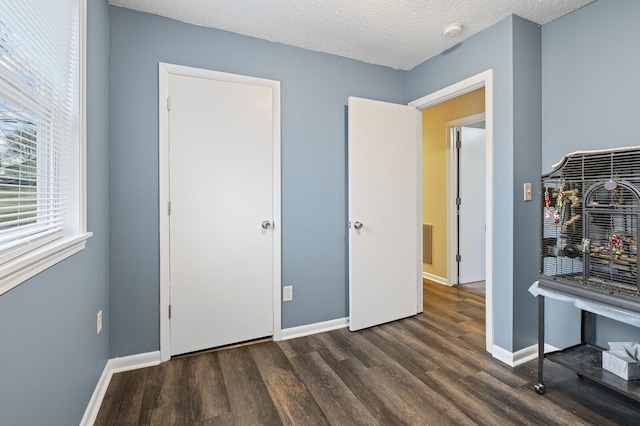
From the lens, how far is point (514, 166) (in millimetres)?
2162

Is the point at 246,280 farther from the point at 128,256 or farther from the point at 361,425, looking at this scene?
the point at 361,425

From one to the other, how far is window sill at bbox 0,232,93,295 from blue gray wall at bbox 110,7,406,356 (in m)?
0.75

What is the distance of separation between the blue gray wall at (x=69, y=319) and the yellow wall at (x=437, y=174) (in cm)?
356

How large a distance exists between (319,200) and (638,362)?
217 cm

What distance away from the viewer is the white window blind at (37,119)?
98 centimetres

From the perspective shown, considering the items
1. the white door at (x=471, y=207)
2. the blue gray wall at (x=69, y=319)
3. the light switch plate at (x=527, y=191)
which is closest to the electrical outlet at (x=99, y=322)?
the blue gray wall at (x=69, y=319)

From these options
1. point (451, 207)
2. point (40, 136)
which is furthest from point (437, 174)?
point (40, 136)

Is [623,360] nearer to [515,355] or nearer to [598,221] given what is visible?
[515,355]

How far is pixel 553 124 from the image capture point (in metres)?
2.24

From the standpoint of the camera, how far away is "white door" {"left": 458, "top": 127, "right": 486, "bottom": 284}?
405cm

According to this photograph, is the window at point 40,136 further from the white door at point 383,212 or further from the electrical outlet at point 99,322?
the white door at point 383,212

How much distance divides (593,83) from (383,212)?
65.1 inches

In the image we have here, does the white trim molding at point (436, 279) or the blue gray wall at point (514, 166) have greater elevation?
the blue gray wall at point (514, 166)

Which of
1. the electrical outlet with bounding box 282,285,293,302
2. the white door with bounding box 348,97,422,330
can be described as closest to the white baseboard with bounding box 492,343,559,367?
the white door with bounding box 348,97,422,330
